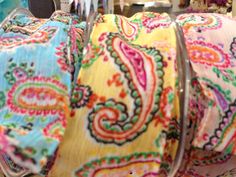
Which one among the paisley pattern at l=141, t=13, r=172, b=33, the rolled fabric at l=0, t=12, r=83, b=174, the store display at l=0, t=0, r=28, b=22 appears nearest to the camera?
the rolled fabric at l=0, t=12, r=83, b=174

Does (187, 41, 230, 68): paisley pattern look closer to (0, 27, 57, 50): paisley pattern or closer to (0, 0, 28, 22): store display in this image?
(0, 27, 57, 50): paisley pattern

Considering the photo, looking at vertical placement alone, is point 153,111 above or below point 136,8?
above

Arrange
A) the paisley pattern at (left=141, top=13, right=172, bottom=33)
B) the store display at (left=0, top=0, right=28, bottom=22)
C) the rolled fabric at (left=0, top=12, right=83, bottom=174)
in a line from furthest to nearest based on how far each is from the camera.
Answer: the store display at (left=0, top=0, right=28, bottom=22) → the paisley pattern at (left=141, top=13, right=172, bottom=33) → the rolled fabric at (left=0, top=12, right=83, bottom=174)

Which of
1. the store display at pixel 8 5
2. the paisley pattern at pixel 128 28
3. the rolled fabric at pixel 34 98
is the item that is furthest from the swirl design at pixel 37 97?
the store display at pixel 8 5

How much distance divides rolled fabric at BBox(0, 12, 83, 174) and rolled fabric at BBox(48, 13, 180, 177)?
0.02 m

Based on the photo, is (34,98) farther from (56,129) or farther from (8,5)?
(8,5)

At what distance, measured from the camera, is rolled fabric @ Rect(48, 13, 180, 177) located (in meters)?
0.35

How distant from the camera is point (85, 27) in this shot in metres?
0.45

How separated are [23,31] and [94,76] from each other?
125mm

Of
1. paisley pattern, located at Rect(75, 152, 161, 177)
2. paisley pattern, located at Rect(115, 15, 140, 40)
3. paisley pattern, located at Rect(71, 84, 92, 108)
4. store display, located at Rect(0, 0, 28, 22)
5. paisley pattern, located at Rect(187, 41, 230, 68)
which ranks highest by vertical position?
paisley pattern, located at Rect(115, 15, 140, 40)

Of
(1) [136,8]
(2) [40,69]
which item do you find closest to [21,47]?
(2) [40,69]

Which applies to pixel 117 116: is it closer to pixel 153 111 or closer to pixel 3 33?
pixel 153 111

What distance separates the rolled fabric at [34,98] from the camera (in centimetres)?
32

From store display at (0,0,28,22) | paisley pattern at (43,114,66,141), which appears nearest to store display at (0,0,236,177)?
paisley pattern at (43,114,66,141)
